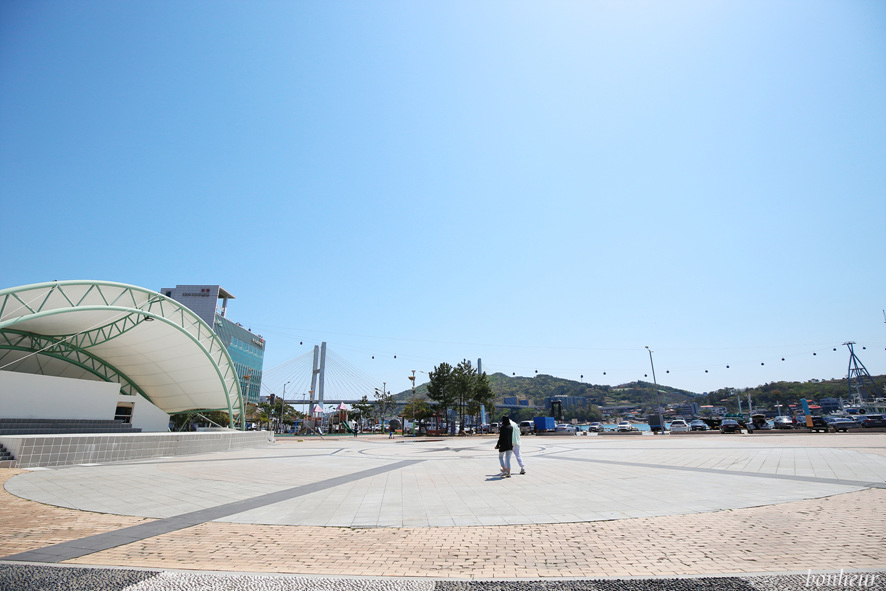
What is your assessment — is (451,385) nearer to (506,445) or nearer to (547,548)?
(506,445)

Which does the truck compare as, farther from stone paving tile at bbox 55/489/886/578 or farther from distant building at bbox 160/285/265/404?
distant building at bbox 160/285/265/404

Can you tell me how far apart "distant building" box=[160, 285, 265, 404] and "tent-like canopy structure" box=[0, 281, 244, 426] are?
82.5 metres

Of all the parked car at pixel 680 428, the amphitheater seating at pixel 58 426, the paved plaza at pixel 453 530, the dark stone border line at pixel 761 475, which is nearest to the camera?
the paved plaza at pixel 453 530

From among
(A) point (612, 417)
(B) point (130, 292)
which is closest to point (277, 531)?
(B) point (130, 292)

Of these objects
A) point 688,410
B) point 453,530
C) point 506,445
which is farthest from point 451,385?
point 688,410

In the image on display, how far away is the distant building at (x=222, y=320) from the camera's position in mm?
108500

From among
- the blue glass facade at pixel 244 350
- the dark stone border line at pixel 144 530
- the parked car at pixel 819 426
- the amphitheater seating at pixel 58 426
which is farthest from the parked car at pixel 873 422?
the blue glass facade at pixel 244 350

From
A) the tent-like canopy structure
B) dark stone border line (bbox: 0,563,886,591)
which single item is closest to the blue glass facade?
the tent-like canopy structure

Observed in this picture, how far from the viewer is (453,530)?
5.68m

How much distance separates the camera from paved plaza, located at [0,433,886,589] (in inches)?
157

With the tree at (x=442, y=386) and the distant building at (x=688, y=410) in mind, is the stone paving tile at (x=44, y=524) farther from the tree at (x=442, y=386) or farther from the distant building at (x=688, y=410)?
the distant building at (x=688, y=410)

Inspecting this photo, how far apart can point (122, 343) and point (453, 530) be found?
95.9 ft

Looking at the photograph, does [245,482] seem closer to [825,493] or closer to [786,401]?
[825,493]

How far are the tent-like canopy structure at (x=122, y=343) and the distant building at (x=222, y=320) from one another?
8250cm
